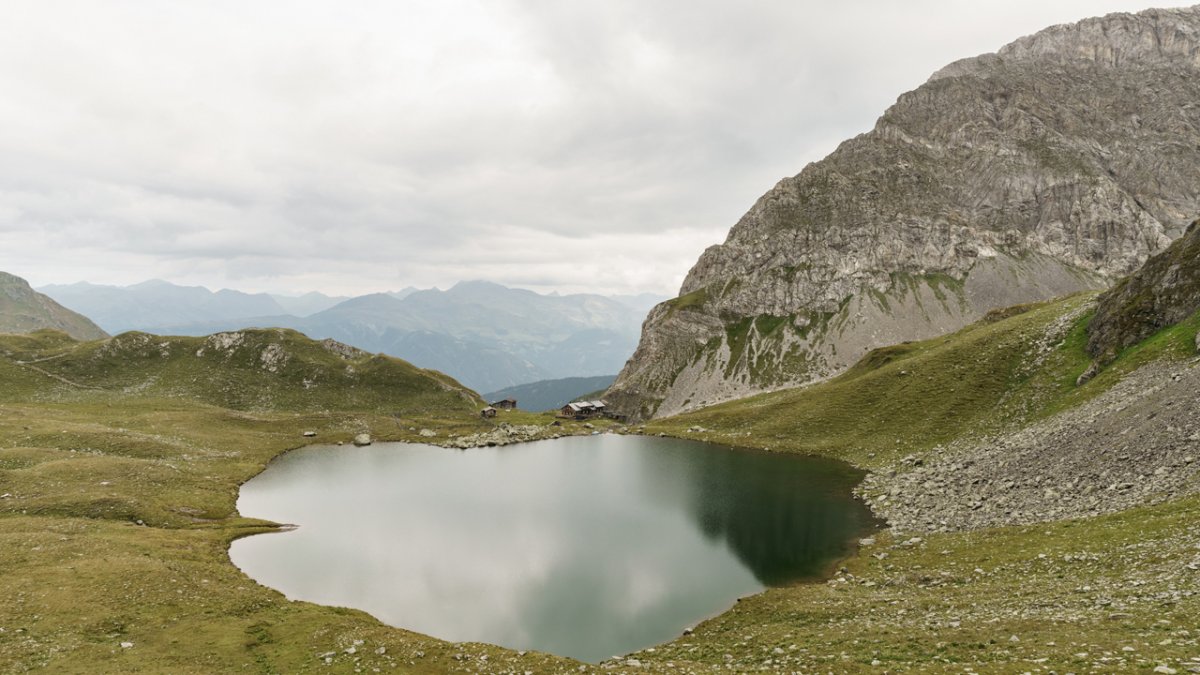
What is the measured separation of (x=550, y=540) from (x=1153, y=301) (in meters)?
85.7

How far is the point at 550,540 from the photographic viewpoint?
188 ft

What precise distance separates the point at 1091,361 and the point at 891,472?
33725mm

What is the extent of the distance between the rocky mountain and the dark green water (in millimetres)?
40496

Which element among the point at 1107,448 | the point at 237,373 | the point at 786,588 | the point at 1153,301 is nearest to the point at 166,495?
the point at 786,588

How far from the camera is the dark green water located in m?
41.1

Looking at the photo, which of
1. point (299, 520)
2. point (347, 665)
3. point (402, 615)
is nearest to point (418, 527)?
point (299, 520)

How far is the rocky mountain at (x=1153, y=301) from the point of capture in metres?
68.5

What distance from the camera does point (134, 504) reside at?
5919 centimetres

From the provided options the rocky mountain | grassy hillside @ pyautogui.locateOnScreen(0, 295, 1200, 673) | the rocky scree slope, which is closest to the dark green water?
grassy hillside @ pyautogui.locateOnScreen(0, 295, 1200, 673)

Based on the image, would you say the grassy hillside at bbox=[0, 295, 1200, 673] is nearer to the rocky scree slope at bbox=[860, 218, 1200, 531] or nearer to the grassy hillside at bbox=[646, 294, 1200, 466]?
the grassy hillside at bbox=[646, 294, 1200, 466]

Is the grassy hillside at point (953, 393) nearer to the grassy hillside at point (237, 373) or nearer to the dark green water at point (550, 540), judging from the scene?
the dark green water at point (550, 540)

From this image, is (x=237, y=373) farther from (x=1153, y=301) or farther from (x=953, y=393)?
(x=1153, y=301)

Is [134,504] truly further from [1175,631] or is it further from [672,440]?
[672,440]

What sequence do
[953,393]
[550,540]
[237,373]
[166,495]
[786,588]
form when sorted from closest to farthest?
[786,588] → [550,540] → [166,495] → [953,393] → [237,373]
